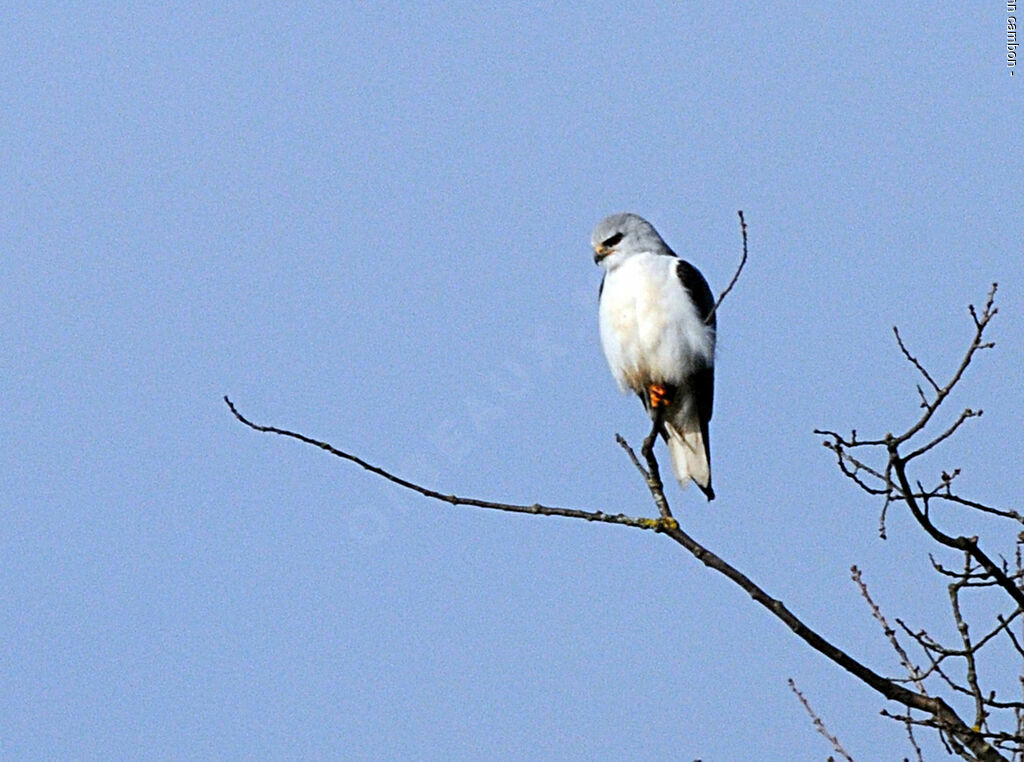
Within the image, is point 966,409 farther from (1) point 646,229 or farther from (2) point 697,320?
(1) point 646,229

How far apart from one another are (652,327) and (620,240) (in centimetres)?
57

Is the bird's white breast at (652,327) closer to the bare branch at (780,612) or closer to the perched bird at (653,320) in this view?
the perched bird at (653,320)

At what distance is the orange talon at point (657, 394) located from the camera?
5836 mm

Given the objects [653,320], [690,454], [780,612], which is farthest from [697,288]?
[780,612]

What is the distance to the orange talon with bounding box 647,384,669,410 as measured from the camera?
5836 mm

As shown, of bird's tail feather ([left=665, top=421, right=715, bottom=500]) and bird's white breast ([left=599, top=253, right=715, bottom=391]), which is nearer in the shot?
bird's white breast ([left=599, top=253, right=715, bottom=391])

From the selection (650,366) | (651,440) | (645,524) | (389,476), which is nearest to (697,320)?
(650,366)

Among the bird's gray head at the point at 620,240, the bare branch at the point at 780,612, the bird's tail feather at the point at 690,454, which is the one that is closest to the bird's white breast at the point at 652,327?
the bird's gray head at the point at 620,240

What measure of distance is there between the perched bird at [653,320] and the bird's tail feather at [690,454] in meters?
0.09

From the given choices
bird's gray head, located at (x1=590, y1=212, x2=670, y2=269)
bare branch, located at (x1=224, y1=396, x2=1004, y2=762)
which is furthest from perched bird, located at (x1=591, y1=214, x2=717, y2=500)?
bare branch, located at (x1=224, y1=396, x2=1004, y2=762)

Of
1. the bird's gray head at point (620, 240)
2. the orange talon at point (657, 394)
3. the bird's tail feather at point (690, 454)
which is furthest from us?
the bird's tail feather at point (690, 454)

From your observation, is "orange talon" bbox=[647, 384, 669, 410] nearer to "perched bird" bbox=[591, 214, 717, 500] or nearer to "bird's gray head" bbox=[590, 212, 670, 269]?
"perched bird" bbox=[591, 214, 717, 500]

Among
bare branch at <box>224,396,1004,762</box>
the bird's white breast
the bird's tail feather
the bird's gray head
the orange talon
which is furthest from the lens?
the bird's tail feather

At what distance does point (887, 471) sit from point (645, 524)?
659mm
